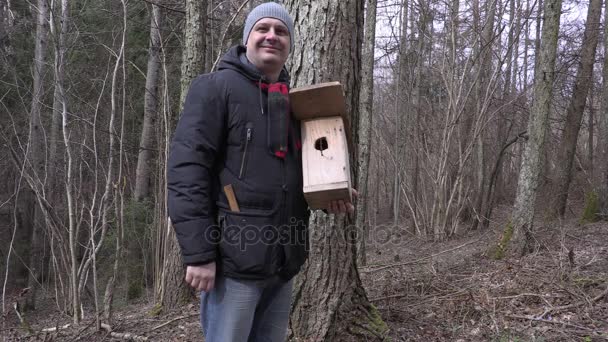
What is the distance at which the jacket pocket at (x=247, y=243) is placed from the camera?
6.05 feet

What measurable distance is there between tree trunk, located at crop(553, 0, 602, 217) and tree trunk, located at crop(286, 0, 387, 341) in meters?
8.69

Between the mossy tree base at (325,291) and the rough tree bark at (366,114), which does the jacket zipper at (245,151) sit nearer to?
the mossy tree base at (325,291)

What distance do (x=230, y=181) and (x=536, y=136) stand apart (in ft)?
19.2

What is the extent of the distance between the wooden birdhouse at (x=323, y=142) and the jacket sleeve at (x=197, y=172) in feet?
1.35

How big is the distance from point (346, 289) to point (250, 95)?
179 cm

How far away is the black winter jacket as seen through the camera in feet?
5.84

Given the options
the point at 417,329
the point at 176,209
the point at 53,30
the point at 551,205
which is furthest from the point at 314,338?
the point at 551,205

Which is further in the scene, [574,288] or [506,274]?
[506,274]

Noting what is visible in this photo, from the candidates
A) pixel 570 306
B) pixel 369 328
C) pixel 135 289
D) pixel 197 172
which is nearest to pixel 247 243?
pixel 197 172

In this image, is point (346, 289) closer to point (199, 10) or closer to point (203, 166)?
point (203, 166)

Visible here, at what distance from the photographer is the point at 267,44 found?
201 centimetres

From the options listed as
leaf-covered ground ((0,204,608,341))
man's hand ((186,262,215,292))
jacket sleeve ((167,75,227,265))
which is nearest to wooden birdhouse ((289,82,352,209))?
jacket sleeve ((167,75,227,265))

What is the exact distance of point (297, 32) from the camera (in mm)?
3082

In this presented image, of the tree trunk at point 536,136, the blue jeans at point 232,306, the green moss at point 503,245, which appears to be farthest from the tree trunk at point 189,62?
the tree trunk at point 536,136
